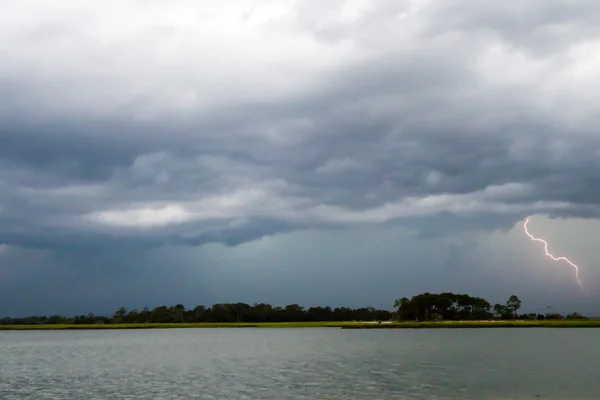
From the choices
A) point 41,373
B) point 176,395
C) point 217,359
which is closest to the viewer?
point 176,395

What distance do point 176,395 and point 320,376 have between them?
632 inches

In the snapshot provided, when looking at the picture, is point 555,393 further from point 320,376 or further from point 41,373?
point 41,373

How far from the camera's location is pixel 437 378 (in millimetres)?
54625

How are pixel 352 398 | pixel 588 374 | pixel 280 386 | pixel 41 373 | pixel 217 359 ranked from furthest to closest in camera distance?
pixel 217 359
pixel 41 373
pixel 588 374
pixel 280 386
pixel 352 398

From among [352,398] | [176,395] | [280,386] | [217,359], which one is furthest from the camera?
[217,359]

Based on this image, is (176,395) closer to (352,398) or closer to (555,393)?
(352,398)

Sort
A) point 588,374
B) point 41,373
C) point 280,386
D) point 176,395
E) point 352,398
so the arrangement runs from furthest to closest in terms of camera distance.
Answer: point 41,373, point 588,374, point 280,386, point 176,395, point 352,398

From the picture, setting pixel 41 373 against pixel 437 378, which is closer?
pixel 437 378

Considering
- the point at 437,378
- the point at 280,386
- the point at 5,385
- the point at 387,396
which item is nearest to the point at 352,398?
the point at 387,396

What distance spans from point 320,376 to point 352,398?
1568 centimetres

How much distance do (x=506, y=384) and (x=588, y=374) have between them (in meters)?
12.4

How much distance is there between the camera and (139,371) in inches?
2771

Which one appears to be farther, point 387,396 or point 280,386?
point 280,386

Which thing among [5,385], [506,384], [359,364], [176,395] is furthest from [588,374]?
[5,385]
